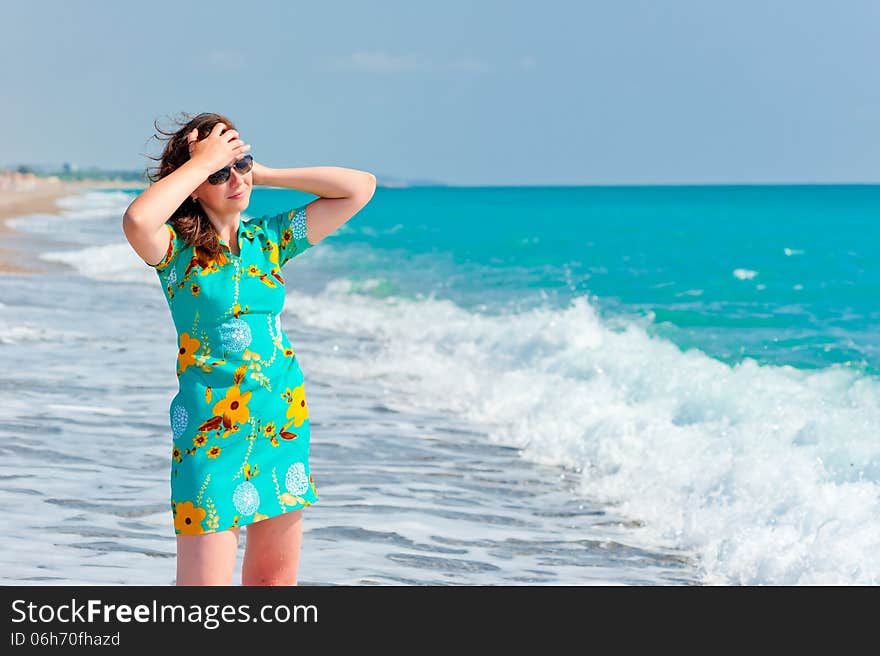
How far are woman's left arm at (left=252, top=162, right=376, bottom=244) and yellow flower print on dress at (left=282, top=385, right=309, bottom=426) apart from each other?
1.74 ft

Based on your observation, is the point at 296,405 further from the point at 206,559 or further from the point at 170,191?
the point at 170,191

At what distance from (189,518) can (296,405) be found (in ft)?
1.52

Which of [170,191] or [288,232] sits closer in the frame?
[170,191]

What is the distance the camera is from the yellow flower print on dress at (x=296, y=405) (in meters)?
3.56

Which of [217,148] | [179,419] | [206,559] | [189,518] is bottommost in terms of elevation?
[206,559]

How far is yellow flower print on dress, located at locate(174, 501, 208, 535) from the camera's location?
11.2ft

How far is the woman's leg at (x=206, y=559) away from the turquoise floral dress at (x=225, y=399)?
0.03m

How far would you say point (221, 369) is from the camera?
346 cm

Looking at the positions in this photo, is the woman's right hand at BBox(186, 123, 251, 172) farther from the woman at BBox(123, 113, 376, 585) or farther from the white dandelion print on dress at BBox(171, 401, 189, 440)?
the white dandelion print on dress at BBox(171, 401, 189, 440)

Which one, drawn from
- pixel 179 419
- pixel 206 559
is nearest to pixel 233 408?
pixel 179 419

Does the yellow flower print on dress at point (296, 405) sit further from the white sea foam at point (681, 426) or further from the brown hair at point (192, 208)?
the white sea foam at point (681, 426)

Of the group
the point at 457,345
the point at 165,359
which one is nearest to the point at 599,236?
the point at 457,345

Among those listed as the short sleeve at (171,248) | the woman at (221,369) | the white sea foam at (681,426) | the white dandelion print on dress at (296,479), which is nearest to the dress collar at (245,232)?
the woman at (221,369)

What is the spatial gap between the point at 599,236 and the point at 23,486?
145 ft
